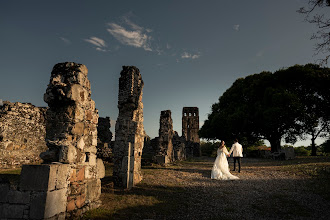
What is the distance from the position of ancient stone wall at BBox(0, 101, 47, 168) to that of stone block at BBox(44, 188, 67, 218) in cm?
917

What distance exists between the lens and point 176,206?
505 centimetres

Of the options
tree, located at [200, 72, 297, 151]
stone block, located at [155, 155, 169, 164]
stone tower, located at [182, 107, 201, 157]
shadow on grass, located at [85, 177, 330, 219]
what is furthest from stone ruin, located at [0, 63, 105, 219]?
stone tower, located at [182, 107, 201, 157]

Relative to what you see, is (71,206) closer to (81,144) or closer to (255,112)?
(81,144)

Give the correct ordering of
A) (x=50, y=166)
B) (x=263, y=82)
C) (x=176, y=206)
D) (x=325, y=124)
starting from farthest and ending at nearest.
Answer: (x=263, y=82) → (x=325, y=124) → (x=176, y=206) → (x=50, y=166)

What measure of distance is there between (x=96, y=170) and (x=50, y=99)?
6.97 ft

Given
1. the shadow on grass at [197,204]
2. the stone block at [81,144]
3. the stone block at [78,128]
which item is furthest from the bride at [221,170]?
the stone block at [78,128]

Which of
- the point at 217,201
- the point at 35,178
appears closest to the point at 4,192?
the point at 35,178

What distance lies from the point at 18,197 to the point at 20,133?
9.69 m

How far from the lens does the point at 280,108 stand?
61.3ft

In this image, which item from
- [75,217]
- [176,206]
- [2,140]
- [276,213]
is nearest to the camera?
[75,217]

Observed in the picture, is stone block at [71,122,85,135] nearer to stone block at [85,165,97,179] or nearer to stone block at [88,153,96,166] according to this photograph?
stone block at [88,153,96,166]

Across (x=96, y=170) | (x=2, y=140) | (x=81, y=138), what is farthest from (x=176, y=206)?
(x=2, y=140)

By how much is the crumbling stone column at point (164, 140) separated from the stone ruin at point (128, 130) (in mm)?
5534

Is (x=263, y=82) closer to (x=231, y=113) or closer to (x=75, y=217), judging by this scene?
(x=231, y=113)
